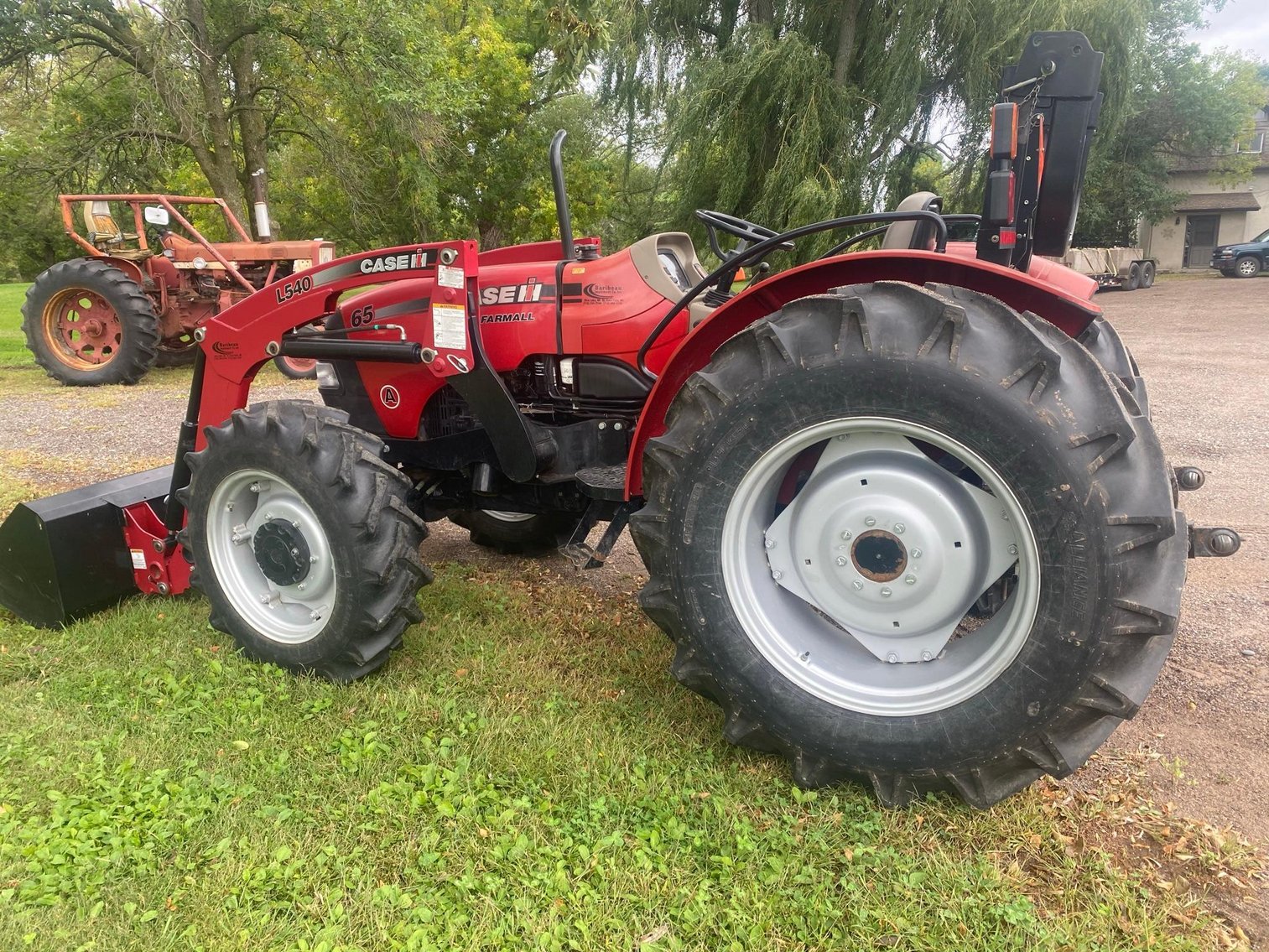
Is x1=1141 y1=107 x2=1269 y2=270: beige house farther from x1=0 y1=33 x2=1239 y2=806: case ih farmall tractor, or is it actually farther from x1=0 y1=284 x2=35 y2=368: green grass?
x1=0 y1=33 x2=1239 y2=806: case ih farmall tractor

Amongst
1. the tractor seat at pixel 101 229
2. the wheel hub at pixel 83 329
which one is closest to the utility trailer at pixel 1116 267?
the tractor seat at pixel 101 229

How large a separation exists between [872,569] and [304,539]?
1.84m

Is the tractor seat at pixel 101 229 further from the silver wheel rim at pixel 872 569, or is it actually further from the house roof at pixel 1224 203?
the house roof at pixel 1224 203

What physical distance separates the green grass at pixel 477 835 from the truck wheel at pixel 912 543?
204 mm

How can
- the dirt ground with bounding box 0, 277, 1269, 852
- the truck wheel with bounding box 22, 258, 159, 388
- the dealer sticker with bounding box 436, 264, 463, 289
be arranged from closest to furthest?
the dirt ground with bounding box 0, 277, 1269, 852 < the dealer sticker with bounding box 436, 264, 463, 289 < the truck wheel with bounding box 22, 258, 159, 388

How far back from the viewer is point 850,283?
2271 mm

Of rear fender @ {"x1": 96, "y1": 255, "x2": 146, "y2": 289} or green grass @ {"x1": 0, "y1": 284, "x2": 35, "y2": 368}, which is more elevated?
rear fender @ {"x1": 96, "y1": 255, "x2": 146, "y2": 289}

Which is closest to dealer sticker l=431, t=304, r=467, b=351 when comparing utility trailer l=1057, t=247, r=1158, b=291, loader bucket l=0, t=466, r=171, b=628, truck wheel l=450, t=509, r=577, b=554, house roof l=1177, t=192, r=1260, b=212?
truck wheel l=450, t=509, r=577, b=554

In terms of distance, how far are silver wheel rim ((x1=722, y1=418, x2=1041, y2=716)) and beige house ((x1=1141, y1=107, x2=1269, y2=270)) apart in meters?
33.6

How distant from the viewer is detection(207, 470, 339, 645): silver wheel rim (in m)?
2.85

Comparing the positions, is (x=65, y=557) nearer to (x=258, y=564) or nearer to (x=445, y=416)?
(x=258, y=564)

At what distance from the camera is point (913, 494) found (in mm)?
2096

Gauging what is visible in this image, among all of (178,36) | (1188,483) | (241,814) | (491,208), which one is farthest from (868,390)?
(491,208)

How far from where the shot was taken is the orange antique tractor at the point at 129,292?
9219mm
